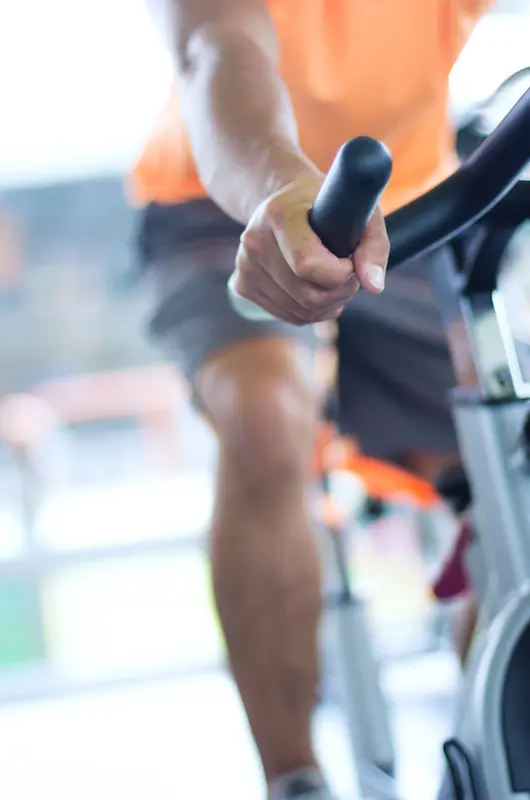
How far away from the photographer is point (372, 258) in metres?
0.51

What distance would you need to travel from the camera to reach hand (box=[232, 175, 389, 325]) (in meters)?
0.50

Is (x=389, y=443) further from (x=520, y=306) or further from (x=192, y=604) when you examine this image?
(x=192, y=604)

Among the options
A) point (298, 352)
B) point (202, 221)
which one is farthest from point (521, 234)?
point (202, 221)

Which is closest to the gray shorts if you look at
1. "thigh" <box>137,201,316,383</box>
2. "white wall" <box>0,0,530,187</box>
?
"thigh" <box>137,201,316,383</box>

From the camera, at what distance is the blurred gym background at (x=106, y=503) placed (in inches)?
83.7

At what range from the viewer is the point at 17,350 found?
7.28 m

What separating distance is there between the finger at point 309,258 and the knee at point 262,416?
22.7 inches

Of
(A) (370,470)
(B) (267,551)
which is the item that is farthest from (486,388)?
(A) (370,470)

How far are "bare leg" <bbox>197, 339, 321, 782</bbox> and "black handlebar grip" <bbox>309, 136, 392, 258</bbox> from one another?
60 centimetres

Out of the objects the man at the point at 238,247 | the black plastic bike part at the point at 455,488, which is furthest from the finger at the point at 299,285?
the black plastic bike part at the point at 455,488

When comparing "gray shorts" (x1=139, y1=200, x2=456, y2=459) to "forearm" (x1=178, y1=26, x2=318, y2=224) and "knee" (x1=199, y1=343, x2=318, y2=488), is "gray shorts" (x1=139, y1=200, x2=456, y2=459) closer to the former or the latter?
"knee" (x1=199, y1=343, x2=318, y2=488)

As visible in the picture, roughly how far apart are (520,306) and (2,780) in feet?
5.98

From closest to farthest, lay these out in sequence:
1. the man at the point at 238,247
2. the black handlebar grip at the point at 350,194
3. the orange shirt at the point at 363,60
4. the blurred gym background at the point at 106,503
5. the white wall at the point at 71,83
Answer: the black handlebar grip at the point at 350,194
the man at the point at 238,247
the orange shirt at the point at 363,60
the blurred gym background at the point at 106,503
the white wall at the point at 71,83

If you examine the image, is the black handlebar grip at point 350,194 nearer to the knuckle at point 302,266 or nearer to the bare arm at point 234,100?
the knuckle at point 302,266
